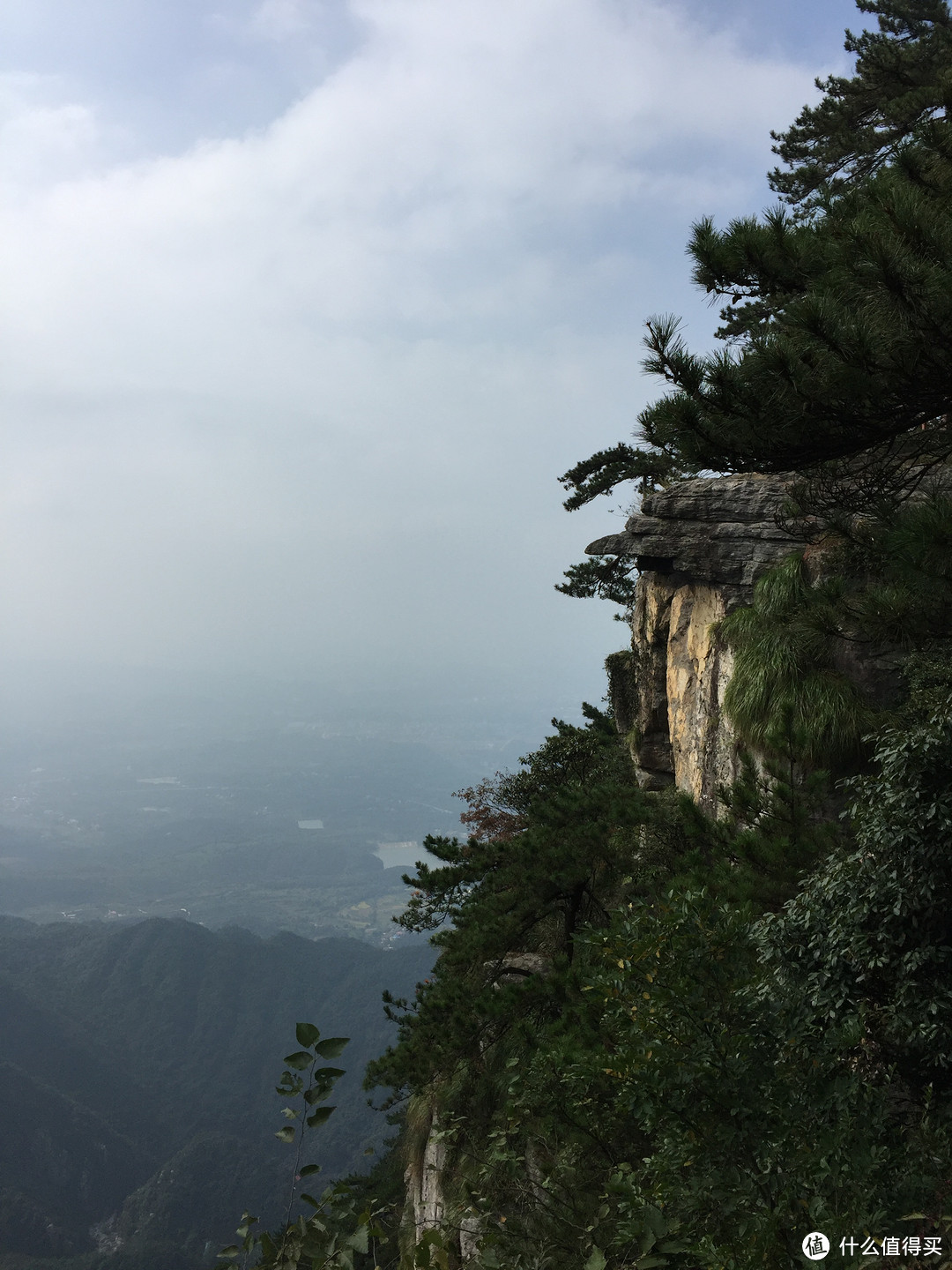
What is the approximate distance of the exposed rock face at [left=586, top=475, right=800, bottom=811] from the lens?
874 cm

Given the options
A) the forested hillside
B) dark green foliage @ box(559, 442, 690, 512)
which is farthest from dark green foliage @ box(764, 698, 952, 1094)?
dark green foliage @ box(559, 442, 690, 512)

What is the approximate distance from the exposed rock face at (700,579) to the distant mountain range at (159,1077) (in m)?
38.7

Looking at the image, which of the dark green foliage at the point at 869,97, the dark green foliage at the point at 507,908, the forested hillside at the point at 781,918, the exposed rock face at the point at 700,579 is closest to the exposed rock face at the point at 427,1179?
the forested hillside at the point at 781,918

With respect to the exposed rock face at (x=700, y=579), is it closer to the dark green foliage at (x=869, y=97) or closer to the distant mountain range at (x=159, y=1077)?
the dark green foliage at (x=869, y=97)

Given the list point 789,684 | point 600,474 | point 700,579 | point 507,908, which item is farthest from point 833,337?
point 600,474

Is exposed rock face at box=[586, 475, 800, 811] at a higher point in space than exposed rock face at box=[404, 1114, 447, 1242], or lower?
higher

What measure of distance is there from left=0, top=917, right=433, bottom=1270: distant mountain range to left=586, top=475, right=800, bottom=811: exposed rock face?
127ft

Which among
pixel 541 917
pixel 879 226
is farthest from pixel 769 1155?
pixel 541 917

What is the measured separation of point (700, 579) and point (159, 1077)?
90.5 metres

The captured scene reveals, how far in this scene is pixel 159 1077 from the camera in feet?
255

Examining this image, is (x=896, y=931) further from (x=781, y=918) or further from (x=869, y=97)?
(x=869, y=97)

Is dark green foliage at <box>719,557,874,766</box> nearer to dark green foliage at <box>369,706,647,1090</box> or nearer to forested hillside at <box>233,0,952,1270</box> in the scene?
forested hillside at <box>233,0,952,1270</box>

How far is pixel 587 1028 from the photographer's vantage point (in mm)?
5277

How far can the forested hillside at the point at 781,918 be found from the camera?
10.1ft
